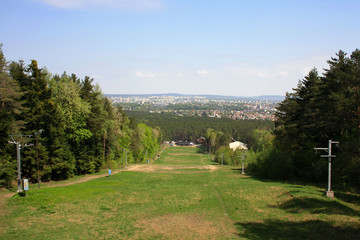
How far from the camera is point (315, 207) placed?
21.0m

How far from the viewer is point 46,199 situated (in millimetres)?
23078

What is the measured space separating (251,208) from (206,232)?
23.9 feet

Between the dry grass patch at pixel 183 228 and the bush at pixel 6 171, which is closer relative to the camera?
the dry grass patch at pixel 183 228

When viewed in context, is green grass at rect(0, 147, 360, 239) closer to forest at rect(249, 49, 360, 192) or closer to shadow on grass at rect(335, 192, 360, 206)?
shadow on grass at rect(335, 192, 360, 206)

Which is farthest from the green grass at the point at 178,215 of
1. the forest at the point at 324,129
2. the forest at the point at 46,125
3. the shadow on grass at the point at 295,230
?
the forest at the point at 46,125

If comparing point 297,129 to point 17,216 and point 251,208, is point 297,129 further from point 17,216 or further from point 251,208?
point 17,216

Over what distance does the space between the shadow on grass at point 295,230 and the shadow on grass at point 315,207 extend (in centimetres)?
274

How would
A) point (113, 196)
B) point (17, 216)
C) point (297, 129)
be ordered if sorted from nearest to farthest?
point (17, 216)
point (113, 196)
point (297, 129)

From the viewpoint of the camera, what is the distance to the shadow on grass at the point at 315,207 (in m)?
19.8

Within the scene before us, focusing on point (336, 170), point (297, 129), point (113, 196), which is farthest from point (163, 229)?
point (297, 129)

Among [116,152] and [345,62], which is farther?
[116,152]

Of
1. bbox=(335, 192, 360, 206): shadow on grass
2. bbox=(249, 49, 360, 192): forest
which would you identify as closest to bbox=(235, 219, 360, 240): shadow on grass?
bbox=(335, 192, 360, 206): shadow on grass

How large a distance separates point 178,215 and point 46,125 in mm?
23686

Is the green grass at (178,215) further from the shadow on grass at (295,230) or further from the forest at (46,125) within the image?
the forest at (46,125)
